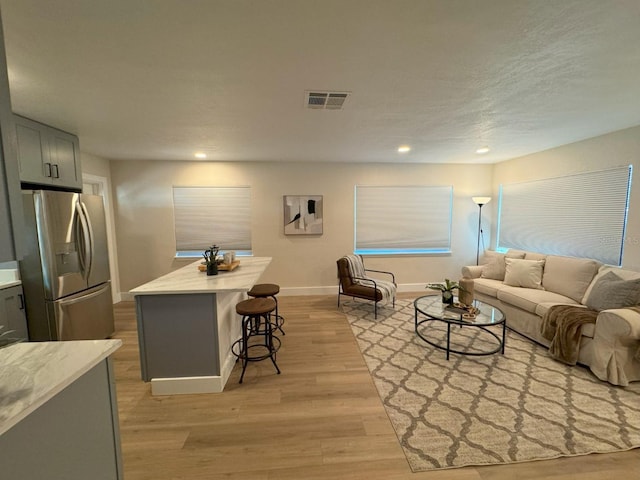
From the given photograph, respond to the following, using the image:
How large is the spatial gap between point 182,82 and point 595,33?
247 cm

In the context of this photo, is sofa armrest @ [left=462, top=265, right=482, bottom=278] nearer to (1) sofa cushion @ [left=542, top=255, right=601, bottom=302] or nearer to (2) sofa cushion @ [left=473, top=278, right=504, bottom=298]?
(2) sofa cushion @ [left=473, top=278, right=504, bottom=298]

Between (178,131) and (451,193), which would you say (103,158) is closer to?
(178,131)

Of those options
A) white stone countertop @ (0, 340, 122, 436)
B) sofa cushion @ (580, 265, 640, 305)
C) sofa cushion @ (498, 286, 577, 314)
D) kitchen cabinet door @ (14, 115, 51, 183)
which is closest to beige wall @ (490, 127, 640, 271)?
sofa cushion @ (580, 265, 640, 305)

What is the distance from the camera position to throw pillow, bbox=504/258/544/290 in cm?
363

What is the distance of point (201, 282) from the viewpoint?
94.8 inches

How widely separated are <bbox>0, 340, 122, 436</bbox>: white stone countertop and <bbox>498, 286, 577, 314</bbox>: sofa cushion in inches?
158

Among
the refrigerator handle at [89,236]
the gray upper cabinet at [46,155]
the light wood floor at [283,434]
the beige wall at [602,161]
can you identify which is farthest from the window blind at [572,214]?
the gray upper cabinet at [46,155]

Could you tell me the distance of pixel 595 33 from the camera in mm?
1376

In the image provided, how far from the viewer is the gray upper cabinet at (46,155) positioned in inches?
99.9

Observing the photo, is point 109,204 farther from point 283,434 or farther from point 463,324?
point 463,324

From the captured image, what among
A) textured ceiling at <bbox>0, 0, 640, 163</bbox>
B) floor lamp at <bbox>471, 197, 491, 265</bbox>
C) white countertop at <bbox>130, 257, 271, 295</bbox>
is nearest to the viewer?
textured ceiling at <bbox>0, 0, 640, 163</bbox>

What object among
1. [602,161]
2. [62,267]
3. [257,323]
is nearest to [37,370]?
[257,323]

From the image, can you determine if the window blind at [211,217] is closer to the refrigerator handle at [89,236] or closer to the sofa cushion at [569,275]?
the refrigerator handle at [89,236]

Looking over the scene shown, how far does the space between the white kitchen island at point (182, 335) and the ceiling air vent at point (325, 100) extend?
64.9 inches
